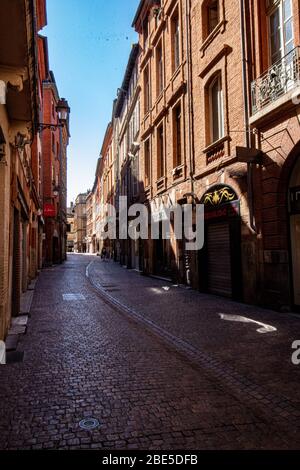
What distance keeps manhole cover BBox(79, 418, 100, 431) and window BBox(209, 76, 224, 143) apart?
10.5 metres

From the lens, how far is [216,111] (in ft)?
41.8

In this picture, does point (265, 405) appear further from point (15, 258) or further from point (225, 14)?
point (225, 14)

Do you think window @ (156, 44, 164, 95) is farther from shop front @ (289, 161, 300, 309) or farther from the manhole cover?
the manhole cover

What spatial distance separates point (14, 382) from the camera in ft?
14.5

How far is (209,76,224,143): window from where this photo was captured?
12328 millimetres

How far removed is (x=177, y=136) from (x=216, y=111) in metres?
3.78

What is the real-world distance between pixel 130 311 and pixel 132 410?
570 cm

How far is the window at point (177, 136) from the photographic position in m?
16.0

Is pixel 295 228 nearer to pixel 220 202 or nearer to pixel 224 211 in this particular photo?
pixel 224 211

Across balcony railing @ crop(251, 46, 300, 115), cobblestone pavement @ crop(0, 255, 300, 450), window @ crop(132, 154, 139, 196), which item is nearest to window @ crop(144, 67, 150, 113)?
window @ crop(132, 154, 139, 196)

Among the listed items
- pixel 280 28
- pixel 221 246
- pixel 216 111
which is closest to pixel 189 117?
pixel 216 111

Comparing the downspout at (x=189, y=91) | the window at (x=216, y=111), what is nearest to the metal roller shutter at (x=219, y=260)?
the downspout at (x=189, y=91)

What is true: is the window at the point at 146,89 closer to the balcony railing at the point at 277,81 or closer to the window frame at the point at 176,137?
the window frame at the point at 176,137

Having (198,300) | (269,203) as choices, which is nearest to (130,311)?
(198,300)
